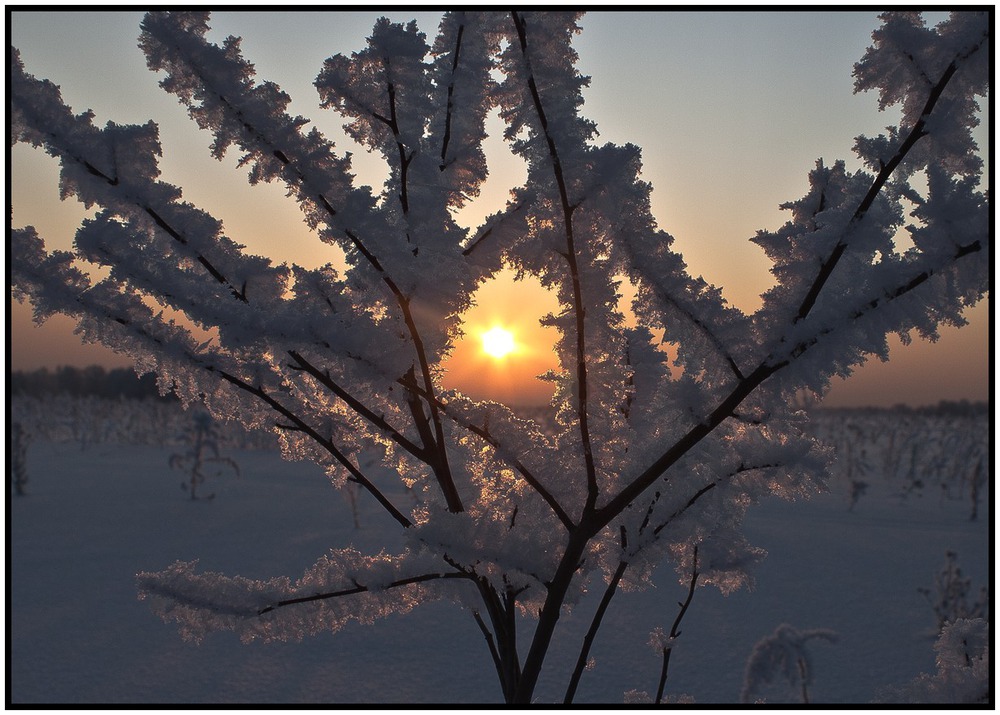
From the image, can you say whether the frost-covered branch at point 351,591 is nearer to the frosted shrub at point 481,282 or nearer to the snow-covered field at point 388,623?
the frosted shrub at point 481,282

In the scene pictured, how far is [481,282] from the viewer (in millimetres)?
1438

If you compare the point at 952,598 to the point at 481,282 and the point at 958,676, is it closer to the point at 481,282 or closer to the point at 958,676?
the point at 958,676

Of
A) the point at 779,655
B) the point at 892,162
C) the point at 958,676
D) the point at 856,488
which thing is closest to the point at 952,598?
the point at 779,655

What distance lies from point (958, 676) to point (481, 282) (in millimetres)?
1625

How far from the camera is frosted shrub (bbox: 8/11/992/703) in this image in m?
1.15

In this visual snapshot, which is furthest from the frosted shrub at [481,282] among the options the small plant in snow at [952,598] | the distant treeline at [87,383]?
the distant treeline at [87,383]

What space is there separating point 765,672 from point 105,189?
13.4ft

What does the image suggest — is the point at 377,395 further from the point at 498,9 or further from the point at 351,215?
the point at 498,9

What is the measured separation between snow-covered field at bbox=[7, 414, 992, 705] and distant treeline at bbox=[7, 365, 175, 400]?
177ft

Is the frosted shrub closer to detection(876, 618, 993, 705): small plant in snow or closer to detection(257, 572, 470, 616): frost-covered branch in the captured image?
detection(257, 572, 470, 616): frost-covered branch

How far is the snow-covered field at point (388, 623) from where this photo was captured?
277 inches

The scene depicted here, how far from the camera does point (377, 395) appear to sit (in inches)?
59.4

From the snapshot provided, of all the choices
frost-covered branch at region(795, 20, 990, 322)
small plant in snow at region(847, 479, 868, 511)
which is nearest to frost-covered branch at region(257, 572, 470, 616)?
frost-covered branch at region(795, 20, 990, 322)

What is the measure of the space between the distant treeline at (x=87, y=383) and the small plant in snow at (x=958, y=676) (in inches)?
2696
